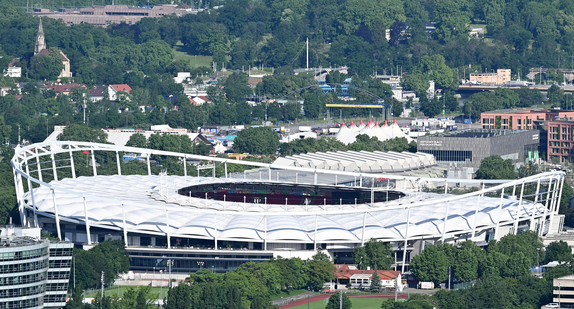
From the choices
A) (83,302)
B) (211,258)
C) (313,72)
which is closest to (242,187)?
(211,258)

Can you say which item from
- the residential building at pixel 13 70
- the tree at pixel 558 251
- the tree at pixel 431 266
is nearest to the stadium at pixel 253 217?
the tree at pixel 431 266

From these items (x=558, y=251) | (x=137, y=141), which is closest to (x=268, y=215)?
(x=558, y=251)

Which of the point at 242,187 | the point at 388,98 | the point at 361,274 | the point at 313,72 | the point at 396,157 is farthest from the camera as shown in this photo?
the point at 313,72

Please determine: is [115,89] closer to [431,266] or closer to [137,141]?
[137,141]

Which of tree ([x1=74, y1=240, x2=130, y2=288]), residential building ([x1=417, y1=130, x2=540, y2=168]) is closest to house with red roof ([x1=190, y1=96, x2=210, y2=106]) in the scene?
residential building ([x1=417, y1=130, x2=540, y2=168])

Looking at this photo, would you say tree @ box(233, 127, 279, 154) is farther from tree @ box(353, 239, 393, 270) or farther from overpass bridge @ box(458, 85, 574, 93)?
overpass bridge @ box(458, 85, 574, 93)

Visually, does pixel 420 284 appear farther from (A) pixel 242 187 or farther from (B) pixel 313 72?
(B) pixel 313 72
